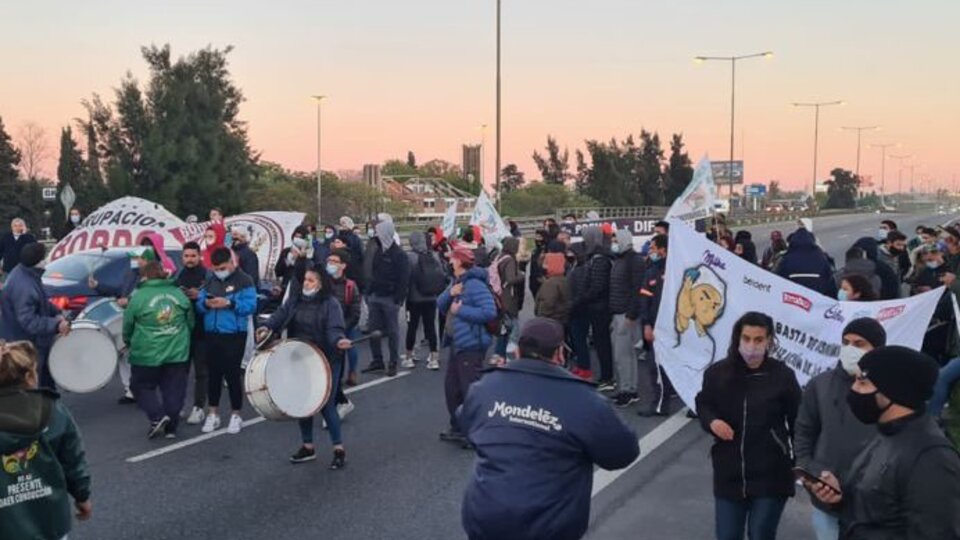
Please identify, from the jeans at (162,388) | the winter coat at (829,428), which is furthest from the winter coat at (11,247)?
the winter coat at (829,428)

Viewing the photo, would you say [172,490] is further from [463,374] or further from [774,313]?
[774,313]

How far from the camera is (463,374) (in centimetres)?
770

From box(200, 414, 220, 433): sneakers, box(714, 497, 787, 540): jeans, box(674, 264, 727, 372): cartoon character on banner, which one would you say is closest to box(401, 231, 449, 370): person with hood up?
box(200, 414, 220, 433): sneakers

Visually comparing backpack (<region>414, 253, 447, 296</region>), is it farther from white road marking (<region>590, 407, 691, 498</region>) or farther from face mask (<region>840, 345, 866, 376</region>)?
face mask (<region>840, 345, 866, 376</region>)

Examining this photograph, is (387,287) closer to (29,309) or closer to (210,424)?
(210,424)

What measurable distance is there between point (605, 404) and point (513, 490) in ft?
1.62

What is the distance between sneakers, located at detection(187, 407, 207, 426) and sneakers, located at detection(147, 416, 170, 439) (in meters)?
0.45

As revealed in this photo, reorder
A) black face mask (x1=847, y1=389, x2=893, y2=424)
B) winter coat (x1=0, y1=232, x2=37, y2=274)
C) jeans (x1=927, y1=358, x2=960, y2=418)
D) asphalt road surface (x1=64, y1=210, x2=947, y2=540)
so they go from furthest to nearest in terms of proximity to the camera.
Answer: winter coat (x1=0, y1=232, x2=37, y2=274) → jeans (x1=927, y1=358, x2=960, y2=418) → asphalt road surface (x1=64, y1=210, x2=947, y2=540) → black face mask (x1=847, y1=389, x2=893, y2=424)

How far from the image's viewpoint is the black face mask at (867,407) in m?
3.06

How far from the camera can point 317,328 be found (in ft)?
24.1

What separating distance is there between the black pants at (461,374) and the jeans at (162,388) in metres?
2.37

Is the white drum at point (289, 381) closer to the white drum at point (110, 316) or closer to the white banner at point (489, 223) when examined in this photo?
the white drum at point (110, 316)

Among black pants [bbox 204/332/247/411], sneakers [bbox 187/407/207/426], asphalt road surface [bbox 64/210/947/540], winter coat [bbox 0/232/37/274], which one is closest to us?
asphalt road surface [bbox 64/210/947/540]

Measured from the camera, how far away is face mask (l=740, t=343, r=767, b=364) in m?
4.41
